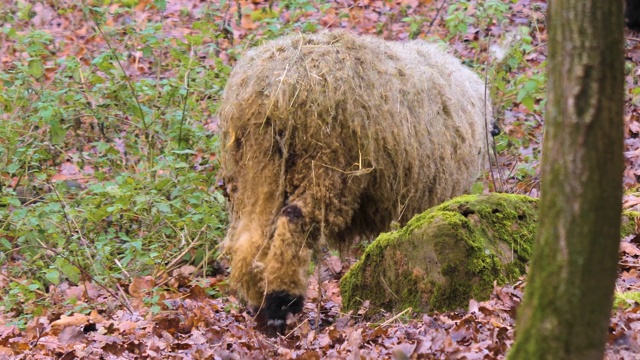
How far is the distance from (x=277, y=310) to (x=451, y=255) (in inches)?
49.9

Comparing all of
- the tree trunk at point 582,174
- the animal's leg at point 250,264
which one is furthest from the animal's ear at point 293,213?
the tree trunk at point 582,174

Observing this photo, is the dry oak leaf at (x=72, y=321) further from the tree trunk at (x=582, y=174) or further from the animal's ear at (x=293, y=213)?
the tree trunk at (x=582, y=174)

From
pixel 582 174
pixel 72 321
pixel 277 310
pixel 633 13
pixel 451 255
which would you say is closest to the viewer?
pixel 582 174

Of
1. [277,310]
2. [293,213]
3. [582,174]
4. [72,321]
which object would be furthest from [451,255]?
[72,321]

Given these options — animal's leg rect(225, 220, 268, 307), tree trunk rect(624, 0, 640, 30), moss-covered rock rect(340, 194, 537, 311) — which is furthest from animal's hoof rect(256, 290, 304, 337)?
tree trunk rect(624, 0, 640, 30)

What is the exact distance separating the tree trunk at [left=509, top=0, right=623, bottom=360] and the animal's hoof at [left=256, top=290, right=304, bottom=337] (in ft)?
9.33

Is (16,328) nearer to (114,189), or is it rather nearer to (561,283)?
(114,189)

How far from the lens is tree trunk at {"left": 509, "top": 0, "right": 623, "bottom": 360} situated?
2371mm

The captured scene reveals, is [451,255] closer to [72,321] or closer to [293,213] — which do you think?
[293,213]

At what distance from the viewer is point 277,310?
5.17 metres

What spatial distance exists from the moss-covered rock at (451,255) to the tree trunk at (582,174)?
232cm

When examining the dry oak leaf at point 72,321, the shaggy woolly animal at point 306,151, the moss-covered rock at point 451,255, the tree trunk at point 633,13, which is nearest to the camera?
the moss-covered rock at point 451,255

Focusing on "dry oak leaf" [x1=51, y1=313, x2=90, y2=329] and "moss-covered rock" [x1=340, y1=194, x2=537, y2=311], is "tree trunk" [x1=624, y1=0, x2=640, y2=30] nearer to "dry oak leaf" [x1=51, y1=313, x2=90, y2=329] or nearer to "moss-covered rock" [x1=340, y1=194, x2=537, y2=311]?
"moss-covered rock" [x1=340, y1=194, x2=537, y2=311]

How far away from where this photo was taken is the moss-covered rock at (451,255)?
15.8 ft
